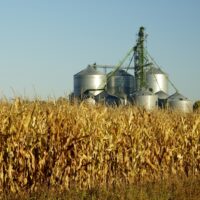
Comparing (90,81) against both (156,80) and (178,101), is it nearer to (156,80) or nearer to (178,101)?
(156,80)

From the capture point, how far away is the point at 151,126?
550 inches

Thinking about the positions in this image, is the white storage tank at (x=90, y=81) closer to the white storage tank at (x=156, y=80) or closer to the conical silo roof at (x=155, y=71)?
the white storage tank at (x=156, y=80)

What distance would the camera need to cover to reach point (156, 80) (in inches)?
2539

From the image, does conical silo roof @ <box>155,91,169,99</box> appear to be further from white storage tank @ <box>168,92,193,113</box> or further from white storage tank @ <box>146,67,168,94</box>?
white storage tank @ <box>168,92,193,113</box>

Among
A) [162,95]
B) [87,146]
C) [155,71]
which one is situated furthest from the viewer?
[155,71]

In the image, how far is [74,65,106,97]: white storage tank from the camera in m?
59.9

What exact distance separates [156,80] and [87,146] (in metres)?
53.8

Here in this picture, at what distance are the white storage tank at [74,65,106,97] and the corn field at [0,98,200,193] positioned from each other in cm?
4504

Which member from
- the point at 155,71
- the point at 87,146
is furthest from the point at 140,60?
the point at 87,146

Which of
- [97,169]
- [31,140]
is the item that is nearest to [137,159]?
[97,169]

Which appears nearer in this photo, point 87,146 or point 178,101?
point 87,146

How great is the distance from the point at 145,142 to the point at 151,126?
2.55 feet

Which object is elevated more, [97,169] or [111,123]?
[111,123]

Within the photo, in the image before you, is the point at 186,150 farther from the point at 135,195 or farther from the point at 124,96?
the point at 124,96
